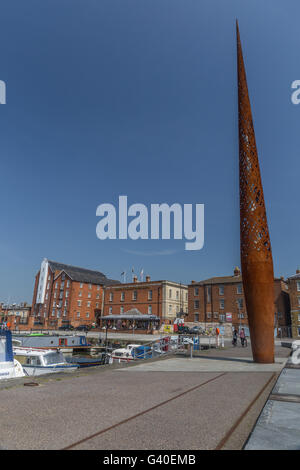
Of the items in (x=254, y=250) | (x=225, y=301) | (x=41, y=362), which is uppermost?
(x=254, y=250)

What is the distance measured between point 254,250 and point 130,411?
11327mm

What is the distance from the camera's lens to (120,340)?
39812 millimetres

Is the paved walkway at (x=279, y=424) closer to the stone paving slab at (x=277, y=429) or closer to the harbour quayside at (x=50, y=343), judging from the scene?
the stone paving slab at (x=277, y=429)

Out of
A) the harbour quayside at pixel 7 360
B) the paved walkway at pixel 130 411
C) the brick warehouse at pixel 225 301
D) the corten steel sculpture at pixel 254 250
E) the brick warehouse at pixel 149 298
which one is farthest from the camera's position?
the brick warehouse at pixel 149 298

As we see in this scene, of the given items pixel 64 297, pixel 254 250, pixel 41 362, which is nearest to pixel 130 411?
pixel 254 250

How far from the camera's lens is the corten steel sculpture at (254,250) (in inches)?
591

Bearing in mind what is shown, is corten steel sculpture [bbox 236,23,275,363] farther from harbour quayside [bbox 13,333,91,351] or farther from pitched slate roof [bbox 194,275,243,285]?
pitched slate roof [bbox 194,275,243,285]

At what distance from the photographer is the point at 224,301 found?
56062 millimetres

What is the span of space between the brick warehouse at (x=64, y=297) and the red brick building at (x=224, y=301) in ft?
76.9

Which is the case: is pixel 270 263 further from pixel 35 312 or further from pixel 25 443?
pixel 35 312

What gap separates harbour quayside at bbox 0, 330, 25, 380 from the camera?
528 inches

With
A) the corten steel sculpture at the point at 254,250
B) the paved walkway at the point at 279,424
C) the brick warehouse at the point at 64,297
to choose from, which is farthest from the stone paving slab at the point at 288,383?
the brick warehouse at the point at 64,297

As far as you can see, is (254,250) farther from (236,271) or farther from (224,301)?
(236,271)
